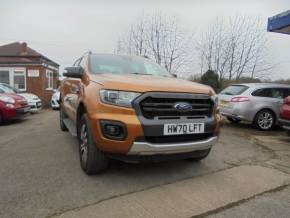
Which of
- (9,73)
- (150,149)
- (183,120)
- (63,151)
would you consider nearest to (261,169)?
(183,120)

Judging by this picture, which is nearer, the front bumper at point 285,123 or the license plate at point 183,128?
the license plate at point 183,128

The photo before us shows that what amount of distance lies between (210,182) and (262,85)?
5.68 meters

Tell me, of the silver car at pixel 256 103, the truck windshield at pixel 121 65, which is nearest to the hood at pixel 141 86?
the truck windshield at pixel 121 65

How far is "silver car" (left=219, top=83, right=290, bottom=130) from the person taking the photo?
315 inches

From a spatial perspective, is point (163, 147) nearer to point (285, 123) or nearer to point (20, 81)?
point (285, 123)

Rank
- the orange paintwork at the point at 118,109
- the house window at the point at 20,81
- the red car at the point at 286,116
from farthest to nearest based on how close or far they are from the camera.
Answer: the house window at the point at 20,81 < the red car at the point at 286,116 < the orange paintwork at the point at 118,109

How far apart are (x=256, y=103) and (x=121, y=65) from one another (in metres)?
4.94

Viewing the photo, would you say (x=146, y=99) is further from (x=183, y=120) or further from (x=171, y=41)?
(x=171, y=41)

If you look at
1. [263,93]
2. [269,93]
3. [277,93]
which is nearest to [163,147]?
[263,93]

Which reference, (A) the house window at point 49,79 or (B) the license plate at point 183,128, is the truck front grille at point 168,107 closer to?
(B) the license plate at point 183,128

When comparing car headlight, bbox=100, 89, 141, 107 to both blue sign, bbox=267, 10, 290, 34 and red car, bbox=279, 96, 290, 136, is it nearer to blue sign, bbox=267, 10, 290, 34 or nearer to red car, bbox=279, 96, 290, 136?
red car, bbox=279, 96, 290, 136

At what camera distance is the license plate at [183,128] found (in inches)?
128

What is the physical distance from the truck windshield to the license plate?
1483 millimetres

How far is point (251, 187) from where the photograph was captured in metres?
3.49
